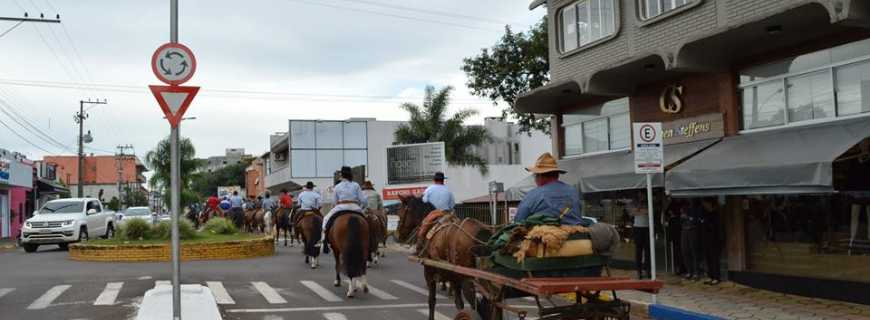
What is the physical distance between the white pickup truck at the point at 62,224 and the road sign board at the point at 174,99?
19.7 m

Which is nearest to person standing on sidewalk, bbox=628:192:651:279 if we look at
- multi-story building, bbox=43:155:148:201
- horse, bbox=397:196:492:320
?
horse, bbox=397:196:492:320

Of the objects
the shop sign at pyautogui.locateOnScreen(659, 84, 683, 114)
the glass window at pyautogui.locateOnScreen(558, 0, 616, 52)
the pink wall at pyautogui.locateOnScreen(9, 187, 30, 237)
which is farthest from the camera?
the pink wall at pyautogui.locateOnScreen(9, 187, 30, 237)

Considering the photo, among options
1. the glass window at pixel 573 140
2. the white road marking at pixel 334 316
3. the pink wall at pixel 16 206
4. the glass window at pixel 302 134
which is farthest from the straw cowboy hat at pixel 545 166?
the glass window at pixel 302 134

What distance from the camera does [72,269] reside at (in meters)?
17.6

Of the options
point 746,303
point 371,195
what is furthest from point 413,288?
point 371,195

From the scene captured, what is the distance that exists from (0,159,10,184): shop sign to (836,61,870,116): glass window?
42156 millimetres

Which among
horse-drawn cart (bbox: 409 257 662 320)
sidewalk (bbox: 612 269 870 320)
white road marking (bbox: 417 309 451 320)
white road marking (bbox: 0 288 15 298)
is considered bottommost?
sidewalk (bbox: 612 269 870 320)

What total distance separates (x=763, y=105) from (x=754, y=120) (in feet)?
1.13

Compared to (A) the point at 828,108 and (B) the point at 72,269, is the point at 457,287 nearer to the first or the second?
(A) the point at 828,108

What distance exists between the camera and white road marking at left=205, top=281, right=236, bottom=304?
12.1m

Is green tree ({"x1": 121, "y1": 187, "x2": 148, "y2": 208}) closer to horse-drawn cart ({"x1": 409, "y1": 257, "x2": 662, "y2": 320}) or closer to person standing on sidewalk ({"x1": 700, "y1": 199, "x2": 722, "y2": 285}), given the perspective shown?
person standing on sidewalk ({"x1": 700, "y1": 199, "x2": 722, "y2": 285})

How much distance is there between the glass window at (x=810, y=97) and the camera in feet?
42.2

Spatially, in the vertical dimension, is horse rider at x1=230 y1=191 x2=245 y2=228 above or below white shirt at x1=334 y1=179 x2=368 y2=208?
below

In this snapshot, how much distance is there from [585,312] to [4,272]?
1509 cm
